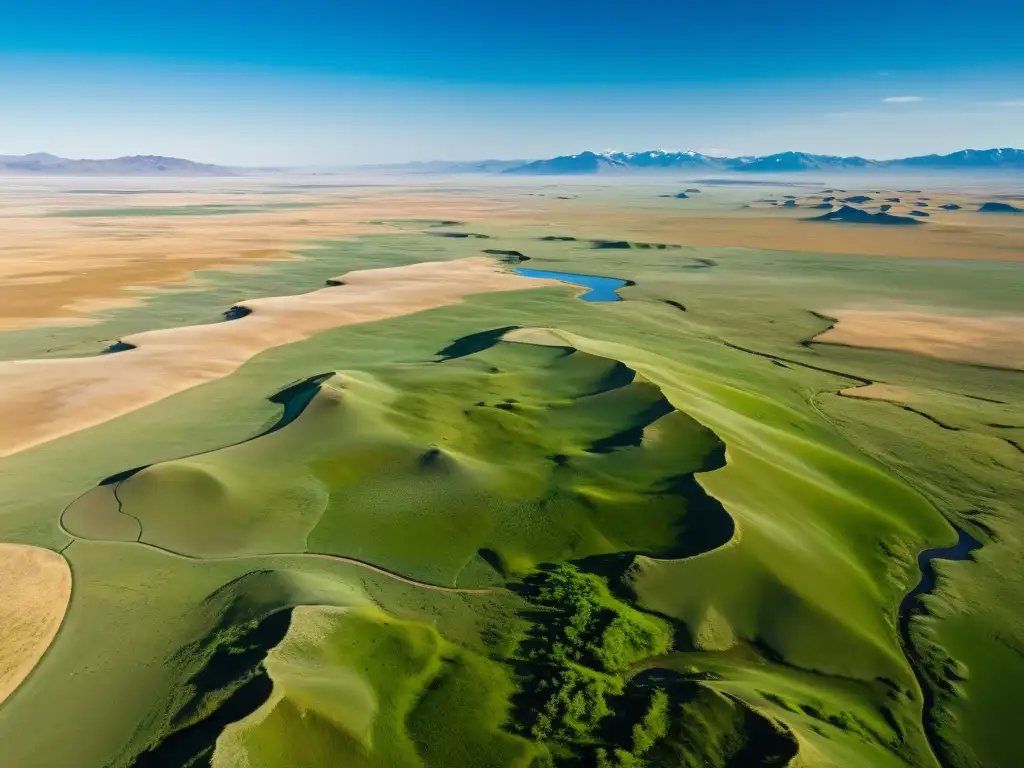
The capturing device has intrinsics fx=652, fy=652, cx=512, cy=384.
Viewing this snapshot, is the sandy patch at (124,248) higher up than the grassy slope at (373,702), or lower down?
lower down

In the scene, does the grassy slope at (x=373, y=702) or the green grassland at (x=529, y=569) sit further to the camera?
the green grassland at (x=529, y=569)

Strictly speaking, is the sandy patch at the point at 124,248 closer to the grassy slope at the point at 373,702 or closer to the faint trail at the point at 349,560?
the faint trail at the point at 349,560

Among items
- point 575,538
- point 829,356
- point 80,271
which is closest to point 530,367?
point 575,538

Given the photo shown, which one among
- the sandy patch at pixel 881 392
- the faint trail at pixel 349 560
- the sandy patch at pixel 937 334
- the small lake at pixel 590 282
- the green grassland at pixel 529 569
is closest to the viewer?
the green grassland at pixel 529 569

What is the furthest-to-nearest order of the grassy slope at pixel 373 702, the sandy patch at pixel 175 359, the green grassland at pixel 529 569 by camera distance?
the sandy patch at pixel 175 359, the green grassland at pixel 529 569, the grassy slope at pixel 373 702

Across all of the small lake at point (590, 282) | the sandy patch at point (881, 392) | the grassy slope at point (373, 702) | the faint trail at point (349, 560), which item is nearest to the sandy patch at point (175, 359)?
the small lake at point (590, 282)

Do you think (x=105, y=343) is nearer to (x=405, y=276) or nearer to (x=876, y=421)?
(x=405, y=276)
